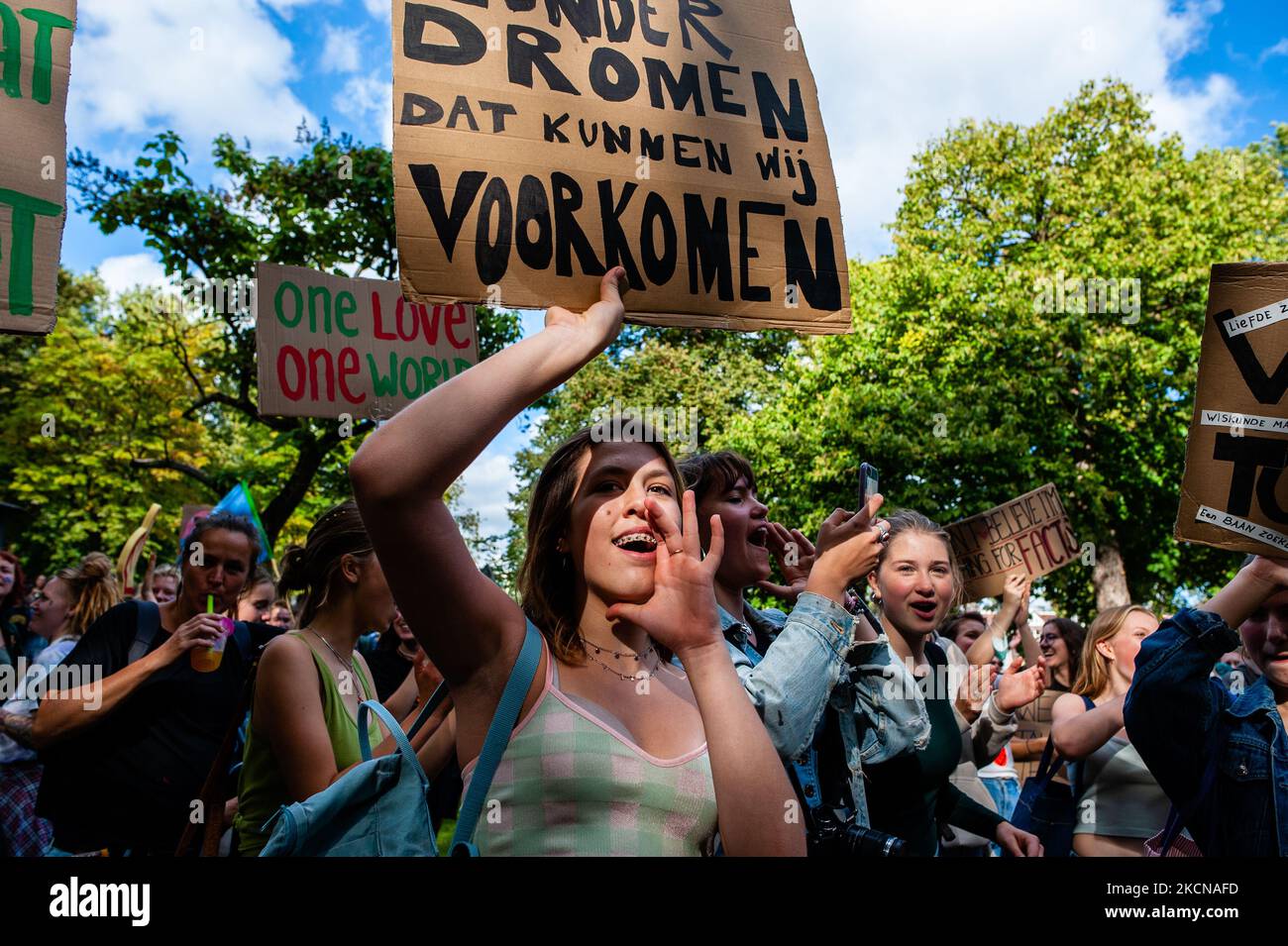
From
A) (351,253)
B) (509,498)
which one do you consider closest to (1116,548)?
(351,253)

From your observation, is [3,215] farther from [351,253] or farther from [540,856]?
[351,253]

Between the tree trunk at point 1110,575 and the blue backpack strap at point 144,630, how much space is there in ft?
64.2

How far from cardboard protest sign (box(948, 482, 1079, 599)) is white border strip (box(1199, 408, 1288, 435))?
11.5 feet

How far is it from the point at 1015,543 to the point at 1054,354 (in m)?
15.0

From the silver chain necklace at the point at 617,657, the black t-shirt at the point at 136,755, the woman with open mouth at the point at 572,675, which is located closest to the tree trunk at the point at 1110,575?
the black t-shirt at the point at 136,755

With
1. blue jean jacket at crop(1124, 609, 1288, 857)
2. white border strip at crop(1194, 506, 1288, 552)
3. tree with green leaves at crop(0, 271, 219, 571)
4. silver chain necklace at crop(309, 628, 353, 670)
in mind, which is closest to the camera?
blue jean jacket at crop(1124, 609, 1288, 857)

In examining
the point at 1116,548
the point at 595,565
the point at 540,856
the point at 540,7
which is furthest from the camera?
the point at 1116,548

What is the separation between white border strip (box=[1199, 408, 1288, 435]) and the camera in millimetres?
3266

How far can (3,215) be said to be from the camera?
3012mm

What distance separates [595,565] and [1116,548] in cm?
2110

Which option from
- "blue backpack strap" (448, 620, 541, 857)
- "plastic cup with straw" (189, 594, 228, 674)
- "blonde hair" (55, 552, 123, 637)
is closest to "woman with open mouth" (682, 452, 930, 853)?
"blue backpack strap" (448, 620, 541, 857)

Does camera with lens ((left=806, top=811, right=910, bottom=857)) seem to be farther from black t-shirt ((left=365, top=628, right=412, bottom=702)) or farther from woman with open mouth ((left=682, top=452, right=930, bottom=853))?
black t-shirt ((left=365, top=628, right=412, bottom=702))

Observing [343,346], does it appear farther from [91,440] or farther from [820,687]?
[91,440]

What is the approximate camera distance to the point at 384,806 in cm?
197
